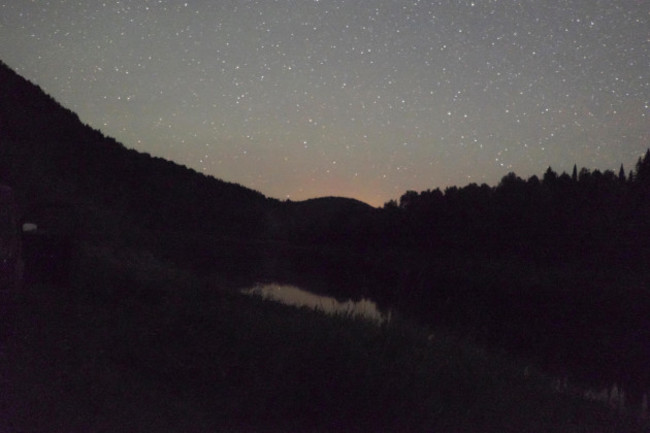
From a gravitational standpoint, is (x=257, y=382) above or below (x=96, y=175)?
below

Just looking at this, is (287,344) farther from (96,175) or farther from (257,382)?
(96,175)

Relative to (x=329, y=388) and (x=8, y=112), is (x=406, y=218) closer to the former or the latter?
(x=8, y=112)

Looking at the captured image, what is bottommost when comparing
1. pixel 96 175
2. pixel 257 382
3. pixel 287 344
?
pixel 257 382

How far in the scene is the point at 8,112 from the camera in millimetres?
43500

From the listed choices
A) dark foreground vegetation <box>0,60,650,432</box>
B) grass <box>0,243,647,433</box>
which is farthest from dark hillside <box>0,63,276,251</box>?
grass <box>0,243,647,433</box>

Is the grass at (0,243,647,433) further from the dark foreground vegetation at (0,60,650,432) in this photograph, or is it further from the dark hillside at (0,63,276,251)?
the dark hillside at (0,63,276,251)

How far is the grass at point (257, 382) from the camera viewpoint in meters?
6.88

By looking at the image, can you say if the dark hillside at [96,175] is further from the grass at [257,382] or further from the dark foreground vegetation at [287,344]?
the grass at [257,382]

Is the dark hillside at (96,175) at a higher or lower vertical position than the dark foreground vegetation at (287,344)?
higher

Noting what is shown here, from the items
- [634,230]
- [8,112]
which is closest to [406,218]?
[634,230]

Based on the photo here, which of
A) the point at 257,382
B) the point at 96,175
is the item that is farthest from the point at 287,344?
the point at 96,175

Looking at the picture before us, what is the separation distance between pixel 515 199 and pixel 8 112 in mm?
51120

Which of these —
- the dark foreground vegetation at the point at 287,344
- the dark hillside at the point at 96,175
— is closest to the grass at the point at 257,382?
the dark foreground vegetation at the point at 287,344

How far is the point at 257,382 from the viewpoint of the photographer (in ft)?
24.8
